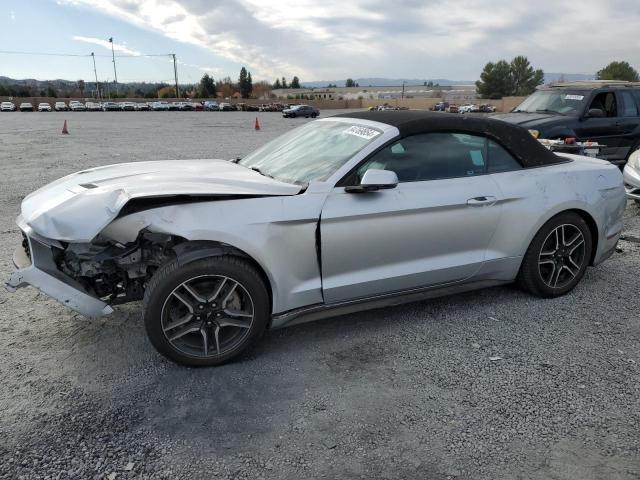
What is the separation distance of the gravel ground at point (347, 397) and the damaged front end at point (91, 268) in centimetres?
44

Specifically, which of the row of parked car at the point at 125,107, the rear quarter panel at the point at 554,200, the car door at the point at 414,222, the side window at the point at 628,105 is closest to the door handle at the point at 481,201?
the car door at the point at 414,222

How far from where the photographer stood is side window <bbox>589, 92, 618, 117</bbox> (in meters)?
9.63

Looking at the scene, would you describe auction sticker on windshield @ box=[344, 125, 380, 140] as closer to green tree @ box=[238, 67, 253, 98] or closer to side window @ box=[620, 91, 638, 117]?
side window @ box=[620, 91, 638, 117]

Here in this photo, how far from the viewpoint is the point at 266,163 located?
4.21 m

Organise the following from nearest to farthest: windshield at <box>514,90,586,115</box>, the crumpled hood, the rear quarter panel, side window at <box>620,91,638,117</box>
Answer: the crumpled hood < the rear quarter panel < windshield at <box>514,90,586,115</box> < side window at <box>620,91,638,117</box>

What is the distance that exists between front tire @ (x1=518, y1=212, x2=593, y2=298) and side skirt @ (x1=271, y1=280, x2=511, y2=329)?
44 centimetres

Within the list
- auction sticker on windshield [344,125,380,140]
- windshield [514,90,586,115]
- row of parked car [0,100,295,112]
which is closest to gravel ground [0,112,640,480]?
auction sticker on windshield [344,125,380,140]

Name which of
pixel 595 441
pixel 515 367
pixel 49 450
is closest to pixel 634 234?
pixel 515 367

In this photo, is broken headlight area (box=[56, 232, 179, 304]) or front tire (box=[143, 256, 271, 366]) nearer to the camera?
front tire (box=[143, 256, 271, 366])

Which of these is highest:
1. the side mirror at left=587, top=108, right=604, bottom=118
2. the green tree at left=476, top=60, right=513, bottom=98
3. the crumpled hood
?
the green tree at left=476, top=60, right=513, bottom=98

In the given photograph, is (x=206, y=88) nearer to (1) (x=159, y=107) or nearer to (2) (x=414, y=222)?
(1) (x=159, y=107)

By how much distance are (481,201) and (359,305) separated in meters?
1.23

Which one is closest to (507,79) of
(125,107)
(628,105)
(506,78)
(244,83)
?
(506,78)

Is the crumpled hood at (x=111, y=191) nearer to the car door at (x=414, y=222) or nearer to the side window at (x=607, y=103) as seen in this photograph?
the car door at (x=414, y=222)
